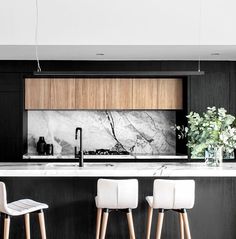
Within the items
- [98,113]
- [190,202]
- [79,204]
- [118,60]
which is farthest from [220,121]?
[98,113]

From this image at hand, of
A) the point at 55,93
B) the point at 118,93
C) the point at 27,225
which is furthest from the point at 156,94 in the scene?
the point at 27,225

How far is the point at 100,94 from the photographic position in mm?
7062

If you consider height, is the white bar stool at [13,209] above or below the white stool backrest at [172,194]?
below

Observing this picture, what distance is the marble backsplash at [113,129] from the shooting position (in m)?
7.45

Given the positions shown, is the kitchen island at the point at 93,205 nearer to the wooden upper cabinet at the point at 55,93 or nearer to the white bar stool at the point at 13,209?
the white bar stool at the point at 13,209

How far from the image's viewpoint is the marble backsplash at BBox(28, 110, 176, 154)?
745 centimetres

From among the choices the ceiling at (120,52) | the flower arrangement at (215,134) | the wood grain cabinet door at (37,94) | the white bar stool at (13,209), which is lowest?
the white bar stool at (13,209)

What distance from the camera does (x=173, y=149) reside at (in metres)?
7.48

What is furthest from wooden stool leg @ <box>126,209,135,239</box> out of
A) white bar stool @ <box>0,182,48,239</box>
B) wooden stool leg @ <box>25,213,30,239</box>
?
wooden stool leg @ <box>25,213,30,239</box>

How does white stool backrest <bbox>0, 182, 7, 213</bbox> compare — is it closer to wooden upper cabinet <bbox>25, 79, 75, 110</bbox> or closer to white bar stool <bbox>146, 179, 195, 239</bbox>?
white bar stool <bbox>146, 179, 195, 239</bbox>
